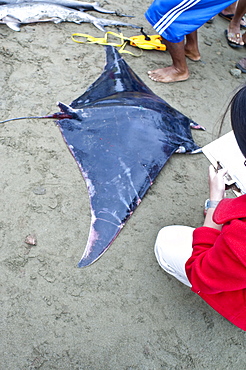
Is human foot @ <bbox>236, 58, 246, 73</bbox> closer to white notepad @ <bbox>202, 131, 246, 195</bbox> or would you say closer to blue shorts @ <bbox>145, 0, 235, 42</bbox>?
blue shorts @ <bbox>145, 0, 235, 42</bbox>

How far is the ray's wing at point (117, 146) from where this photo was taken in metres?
2.14

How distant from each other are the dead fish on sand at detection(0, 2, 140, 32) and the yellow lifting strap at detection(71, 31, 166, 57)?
27cm

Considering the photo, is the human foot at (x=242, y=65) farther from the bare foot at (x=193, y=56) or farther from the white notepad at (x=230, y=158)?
the white notepad at (x=230, y=158)

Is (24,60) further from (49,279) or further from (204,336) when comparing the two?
(204,336)

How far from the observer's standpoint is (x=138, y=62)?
12.0 feet

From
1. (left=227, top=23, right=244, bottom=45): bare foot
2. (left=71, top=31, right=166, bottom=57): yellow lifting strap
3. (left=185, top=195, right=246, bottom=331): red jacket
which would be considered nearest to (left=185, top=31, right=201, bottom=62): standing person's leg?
(left=71, top=31, right=166, bottom=57): yellow lifting strap

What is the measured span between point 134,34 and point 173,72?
948mm

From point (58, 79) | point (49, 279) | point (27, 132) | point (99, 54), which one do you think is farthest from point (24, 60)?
point (49, 279)

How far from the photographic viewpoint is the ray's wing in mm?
2143

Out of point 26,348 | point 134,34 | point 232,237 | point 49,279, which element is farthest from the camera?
point 134,34

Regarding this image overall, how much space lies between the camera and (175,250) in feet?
6.13

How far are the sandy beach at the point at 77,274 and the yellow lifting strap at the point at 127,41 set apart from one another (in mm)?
898

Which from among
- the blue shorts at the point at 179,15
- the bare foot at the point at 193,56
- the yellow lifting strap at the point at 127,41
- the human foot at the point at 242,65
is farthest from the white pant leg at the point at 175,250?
the human foot at the point at 242,65

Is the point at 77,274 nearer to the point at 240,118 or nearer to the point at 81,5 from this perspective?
the point at 240,118
